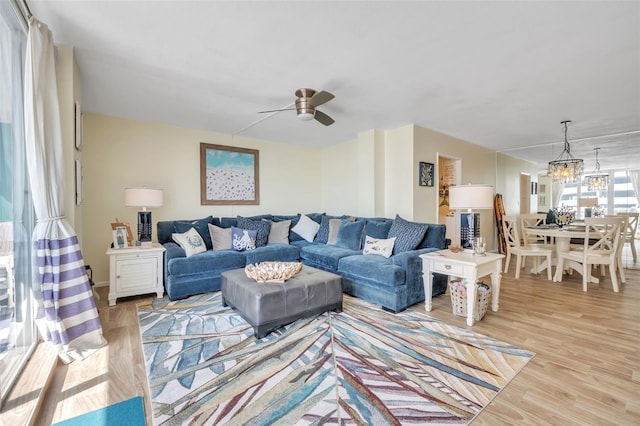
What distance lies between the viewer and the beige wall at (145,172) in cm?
387

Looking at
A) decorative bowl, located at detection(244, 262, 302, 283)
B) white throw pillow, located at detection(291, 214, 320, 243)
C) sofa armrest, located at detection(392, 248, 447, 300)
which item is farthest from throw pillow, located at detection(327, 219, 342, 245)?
decorative bowl, located at detection(244, 262, 302, 283)

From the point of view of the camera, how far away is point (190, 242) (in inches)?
147

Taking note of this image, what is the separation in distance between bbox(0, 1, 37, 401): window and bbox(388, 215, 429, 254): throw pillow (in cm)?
334

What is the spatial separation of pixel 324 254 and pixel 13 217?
299 cm

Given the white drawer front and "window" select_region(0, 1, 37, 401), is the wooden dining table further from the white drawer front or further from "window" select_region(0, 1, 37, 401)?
"window" select_region(0, 1, 37, 401)

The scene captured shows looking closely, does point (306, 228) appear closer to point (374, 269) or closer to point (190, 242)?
point (190, 242)

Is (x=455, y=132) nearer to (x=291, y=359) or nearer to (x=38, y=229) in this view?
(x=291, y=359)

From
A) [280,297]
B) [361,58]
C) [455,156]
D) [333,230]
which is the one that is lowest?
[280,297]

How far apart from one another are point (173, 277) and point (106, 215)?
155 cm

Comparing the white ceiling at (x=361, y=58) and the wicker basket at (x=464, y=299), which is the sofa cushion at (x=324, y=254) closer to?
the wicker basket at (x=464, y=299)

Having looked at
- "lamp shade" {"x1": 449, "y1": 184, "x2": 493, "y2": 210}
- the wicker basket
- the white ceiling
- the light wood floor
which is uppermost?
the white ceiling

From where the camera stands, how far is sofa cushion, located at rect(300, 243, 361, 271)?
3789mm

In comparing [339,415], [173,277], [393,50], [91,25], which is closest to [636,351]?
[339,415]

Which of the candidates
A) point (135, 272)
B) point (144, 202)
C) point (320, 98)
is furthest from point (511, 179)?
point (135, 272)
